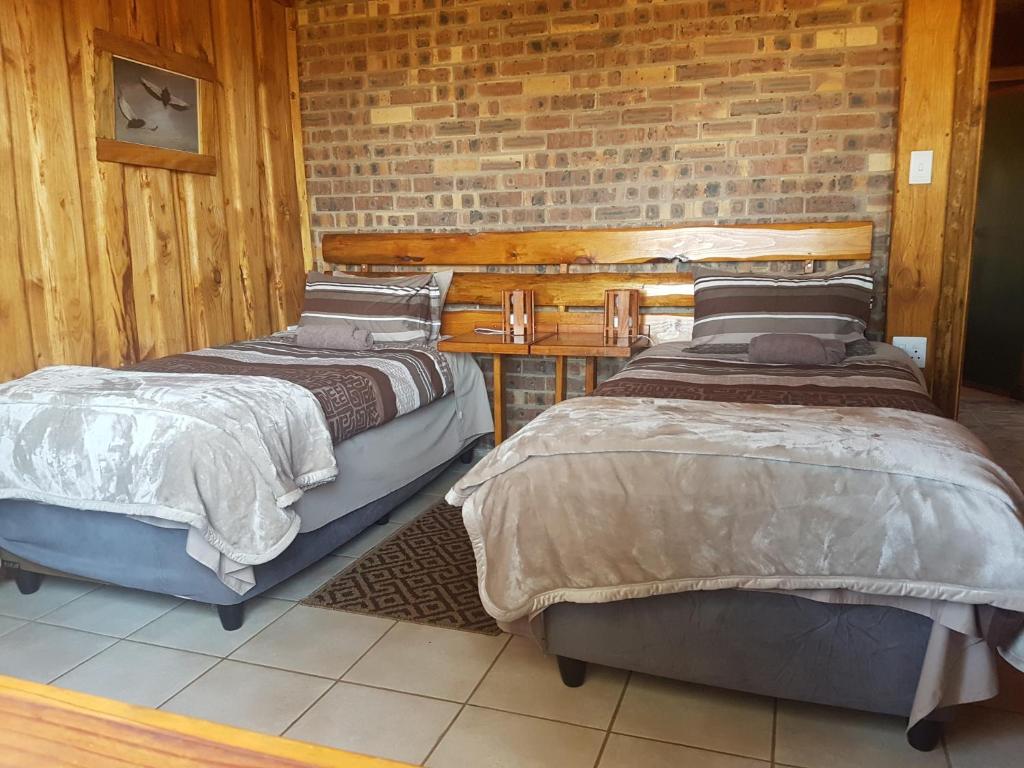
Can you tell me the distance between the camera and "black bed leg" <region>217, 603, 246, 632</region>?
2.25 metres

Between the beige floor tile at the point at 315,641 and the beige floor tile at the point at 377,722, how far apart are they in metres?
0.14

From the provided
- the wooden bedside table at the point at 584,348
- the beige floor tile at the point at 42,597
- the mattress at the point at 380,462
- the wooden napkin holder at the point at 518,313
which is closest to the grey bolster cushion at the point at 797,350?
the wooden bedside table at the point at 584,348

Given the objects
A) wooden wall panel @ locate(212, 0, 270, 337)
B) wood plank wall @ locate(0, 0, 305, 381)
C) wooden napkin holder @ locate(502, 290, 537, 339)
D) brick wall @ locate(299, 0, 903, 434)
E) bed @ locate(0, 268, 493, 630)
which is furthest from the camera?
wooden wall panel @ locate(212, 0, 270, 337)

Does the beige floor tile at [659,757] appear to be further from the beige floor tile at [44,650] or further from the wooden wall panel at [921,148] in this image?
the wooden wall panel at [921,148]

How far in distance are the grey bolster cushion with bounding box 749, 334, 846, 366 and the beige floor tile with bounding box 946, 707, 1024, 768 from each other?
50.5 inches

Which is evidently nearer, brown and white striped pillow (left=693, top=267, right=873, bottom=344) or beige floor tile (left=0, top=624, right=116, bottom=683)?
beige floor tile (left=0, top=624, right=116, bottom=683)

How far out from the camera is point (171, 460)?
83.4 inches

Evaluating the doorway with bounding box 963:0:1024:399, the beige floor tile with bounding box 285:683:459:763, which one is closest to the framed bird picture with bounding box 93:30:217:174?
the beige floor tile with bounding box 285:683:459:763

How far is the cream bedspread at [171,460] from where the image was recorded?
2121 millimetres

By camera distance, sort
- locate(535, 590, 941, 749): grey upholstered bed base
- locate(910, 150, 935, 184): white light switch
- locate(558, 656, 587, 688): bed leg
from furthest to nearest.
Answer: locate(910, 150, 935, 184): white light switch → locate(558, 656, 587, 688): bed leg → locate(535, 590, 941, 749): grey upholstered bed base

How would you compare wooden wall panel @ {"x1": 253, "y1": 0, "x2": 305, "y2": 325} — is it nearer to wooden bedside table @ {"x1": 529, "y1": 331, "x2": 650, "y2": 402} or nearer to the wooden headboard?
the wooden headboard

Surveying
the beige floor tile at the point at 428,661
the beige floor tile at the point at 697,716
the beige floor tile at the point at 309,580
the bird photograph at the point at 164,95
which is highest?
the bird photograph at the point at 164,95

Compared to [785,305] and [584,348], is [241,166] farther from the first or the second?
[785,305]

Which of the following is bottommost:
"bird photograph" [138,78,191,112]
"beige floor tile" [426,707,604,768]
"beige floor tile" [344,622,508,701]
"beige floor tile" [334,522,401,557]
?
"beige floor tile" [334,522,401,557]
